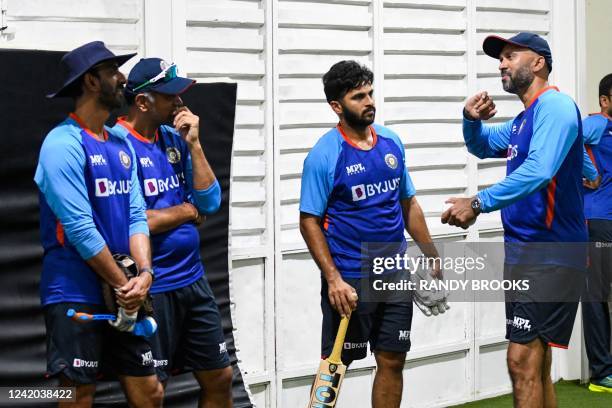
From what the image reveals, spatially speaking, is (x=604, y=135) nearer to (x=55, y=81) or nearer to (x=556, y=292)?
(x=556, y=292)

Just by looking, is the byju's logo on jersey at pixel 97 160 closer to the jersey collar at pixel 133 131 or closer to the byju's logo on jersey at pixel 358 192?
the jersey collar at pixel 133 131

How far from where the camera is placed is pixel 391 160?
649 centimetres

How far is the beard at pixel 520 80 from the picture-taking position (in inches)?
255

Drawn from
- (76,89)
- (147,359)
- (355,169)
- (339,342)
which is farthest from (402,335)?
(76,89)

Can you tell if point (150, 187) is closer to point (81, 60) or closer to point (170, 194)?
point (170, 194)

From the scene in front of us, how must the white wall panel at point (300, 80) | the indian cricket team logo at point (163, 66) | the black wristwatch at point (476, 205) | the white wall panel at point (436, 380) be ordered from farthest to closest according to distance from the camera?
the white wall panel at point (436, 380)
the white wall panel at point (300, 80)
the black wristwatch at point (476, 205)
the indian cricket team logo at point (163, 66)

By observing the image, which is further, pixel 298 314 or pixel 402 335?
pixel 298 314

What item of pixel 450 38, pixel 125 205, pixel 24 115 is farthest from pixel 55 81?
pixel 450 38

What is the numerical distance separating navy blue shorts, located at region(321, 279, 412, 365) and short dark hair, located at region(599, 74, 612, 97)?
3390 mm

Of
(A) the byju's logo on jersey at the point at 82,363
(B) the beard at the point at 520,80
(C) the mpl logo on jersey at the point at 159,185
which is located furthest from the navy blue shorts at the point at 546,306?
(A) the byju's logo on jersey at the point at 82,363

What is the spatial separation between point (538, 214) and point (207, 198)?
179cm

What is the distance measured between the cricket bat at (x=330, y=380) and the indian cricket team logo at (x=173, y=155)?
128cm

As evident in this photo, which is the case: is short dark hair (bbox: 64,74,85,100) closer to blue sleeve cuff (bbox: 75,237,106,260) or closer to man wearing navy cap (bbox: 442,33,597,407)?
blue sleeve cuff (bbox: 75,237,106,260)

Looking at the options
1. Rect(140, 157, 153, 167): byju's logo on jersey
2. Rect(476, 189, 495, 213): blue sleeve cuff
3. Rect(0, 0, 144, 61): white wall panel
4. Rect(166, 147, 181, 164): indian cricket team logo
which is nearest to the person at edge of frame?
Rect(476, 189, 495, 213): blue sleeve cuff
